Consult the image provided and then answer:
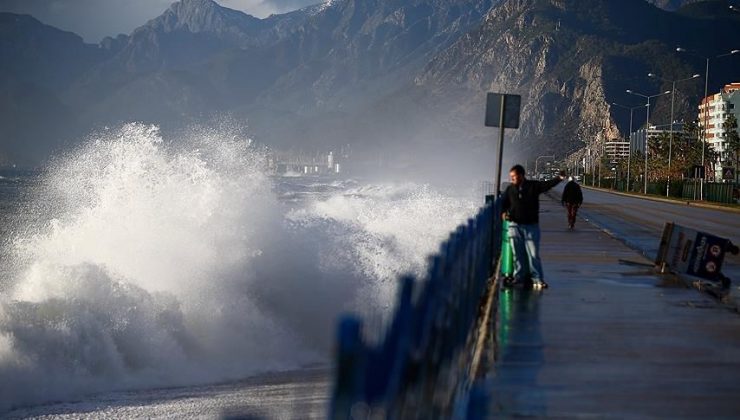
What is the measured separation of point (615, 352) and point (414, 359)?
6.39 meters

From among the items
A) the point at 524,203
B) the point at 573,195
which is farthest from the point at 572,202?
the point at 524,203

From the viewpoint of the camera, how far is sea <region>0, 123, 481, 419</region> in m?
14.7

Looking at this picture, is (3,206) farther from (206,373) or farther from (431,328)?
(431,328)

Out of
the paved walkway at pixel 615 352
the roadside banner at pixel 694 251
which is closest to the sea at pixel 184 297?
the paved walkway at pixel 615 352

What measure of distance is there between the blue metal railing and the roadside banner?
382 inches

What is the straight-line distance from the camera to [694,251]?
17.0m

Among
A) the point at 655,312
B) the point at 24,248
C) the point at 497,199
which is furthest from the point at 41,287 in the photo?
the point at 24,248

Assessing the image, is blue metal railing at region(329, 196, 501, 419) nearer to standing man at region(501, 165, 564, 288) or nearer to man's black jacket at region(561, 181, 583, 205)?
standing man at region(501, 165, 564, 288)

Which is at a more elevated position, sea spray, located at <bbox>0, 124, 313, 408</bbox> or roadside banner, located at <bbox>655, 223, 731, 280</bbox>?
roadside banner, located at <bbox>655, 223, 731, 280</bbox>

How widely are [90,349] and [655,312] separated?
27.7 ft

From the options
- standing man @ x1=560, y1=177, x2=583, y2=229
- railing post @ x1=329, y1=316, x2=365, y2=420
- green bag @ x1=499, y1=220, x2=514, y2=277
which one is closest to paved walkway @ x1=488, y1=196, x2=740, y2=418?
green bag @ x1=499, y1=220, x2=514, y2=277

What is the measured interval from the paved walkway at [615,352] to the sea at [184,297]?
1843mm

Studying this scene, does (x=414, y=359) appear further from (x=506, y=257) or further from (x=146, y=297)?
(x=146, y=297)

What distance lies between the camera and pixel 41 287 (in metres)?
20.2
